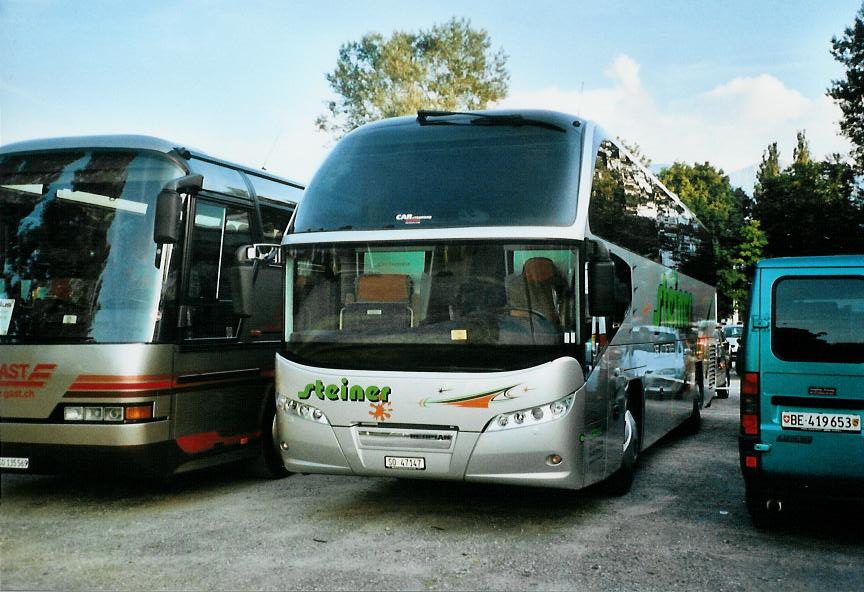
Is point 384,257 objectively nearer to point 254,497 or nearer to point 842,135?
point 254,497

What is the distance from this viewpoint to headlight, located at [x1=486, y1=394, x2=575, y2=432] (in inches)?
285

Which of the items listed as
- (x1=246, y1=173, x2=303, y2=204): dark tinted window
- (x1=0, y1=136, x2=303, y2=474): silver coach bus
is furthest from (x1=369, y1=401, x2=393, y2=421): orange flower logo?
(x1=246, y1=173, x2=303, y2=204): dark tinted window

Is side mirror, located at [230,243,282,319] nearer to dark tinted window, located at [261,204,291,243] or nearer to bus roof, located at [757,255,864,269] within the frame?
dark tinted window, located at [261,204,291,243]

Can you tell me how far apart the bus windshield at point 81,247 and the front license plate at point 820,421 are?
17.3 ft

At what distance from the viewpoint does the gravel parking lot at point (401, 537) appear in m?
6.17

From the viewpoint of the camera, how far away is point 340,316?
25.7 ft

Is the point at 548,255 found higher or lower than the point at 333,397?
higher

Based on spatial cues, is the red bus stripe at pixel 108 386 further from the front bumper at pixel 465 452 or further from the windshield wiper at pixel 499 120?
the windshield wiper at pixel 499 120

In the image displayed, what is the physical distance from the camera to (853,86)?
32875 mm

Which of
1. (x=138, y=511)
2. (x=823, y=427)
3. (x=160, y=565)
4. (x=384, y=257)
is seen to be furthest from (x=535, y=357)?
(x=138, y=511)

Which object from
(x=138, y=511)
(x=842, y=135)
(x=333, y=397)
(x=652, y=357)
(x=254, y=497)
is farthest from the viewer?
(x=842, y=135)

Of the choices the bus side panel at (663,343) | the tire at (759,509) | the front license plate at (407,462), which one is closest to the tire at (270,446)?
the front license plate at (407,462)

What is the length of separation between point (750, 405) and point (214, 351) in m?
4.95

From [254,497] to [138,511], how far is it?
116 cm
